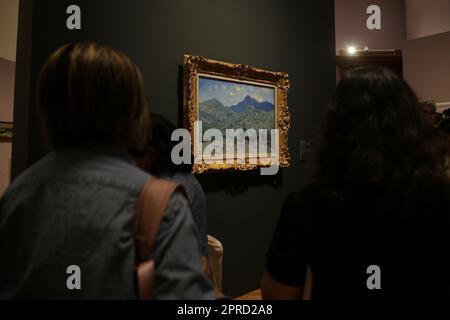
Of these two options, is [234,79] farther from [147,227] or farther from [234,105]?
[147,227]

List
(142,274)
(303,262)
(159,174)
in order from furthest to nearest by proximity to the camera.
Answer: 1. (159,174)
2. (303,262)
3. (142,274)

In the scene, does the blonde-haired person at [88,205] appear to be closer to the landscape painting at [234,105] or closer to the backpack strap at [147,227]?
the backpack strap at [147,227]

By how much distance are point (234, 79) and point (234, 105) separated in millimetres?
224

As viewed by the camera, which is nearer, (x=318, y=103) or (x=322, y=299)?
(x=322, y=299)

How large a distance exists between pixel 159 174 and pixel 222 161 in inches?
48.0

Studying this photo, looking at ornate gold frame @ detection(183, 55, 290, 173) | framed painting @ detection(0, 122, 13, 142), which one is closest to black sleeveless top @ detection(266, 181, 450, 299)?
ornate gold frame @ detection(183, 55, 290, 173)

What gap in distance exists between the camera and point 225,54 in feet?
10.6

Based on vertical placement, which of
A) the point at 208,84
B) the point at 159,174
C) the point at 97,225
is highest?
the point at 208,84

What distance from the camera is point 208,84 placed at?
3.02 m

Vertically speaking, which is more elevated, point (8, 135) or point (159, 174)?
point (8, 135)

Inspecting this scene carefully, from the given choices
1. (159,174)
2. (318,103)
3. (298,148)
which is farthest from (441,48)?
(159,174)

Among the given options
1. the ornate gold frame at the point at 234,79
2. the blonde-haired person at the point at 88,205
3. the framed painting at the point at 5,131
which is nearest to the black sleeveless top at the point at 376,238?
the blonde-haired person at the point at 88,205

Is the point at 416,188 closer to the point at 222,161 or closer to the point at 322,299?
the point at 322,299

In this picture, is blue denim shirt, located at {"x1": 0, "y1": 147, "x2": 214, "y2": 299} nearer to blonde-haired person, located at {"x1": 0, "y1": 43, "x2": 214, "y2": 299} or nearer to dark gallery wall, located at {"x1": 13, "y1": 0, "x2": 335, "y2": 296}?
blonde-haired person, located at {"x1": 0, "y1": 43, "x2": 214, "y2": 299}
